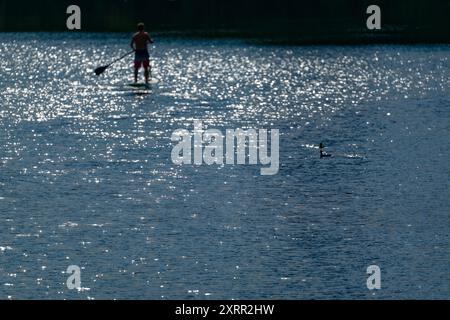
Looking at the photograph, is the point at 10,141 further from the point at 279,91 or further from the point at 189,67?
the point at 189,67

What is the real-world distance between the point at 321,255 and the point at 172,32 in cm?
6520

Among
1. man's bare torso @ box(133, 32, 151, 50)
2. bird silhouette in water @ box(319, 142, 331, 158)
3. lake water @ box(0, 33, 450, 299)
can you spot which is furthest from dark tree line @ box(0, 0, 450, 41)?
bird silhouette in water @ box(319, 142, 331, 158)

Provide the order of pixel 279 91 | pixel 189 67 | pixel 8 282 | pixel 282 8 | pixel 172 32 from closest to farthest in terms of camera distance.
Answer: pixel 8 282
pixel 279 91
pixel 189 67
pixel 172 32
pixel 282 8

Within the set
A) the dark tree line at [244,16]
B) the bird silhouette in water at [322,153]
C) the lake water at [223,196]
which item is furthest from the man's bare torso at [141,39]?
the dark tree line at [244,16]

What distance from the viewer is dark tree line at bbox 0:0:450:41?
9400cm

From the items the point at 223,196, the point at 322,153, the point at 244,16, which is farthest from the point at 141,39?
the point at 244,16

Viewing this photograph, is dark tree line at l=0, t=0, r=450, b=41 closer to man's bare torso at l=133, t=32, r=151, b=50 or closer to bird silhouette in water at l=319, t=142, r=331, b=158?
man's bare torso at l=133, t=32, r=151, b=50

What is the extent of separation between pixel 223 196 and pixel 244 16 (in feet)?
231

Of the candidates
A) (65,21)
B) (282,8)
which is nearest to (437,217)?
(65,21)

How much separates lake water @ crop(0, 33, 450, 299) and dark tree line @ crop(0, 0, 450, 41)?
33.6 meters

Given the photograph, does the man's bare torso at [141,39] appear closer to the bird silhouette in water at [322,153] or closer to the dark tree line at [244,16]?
the bird silhouette in water at [322,153]

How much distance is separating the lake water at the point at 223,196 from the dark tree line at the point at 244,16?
33645 millimetres

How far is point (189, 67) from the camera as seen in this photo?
68.7 metres

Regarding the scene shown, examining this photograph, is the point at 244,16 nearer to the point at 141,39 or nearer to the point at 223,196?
the point at 141,39
